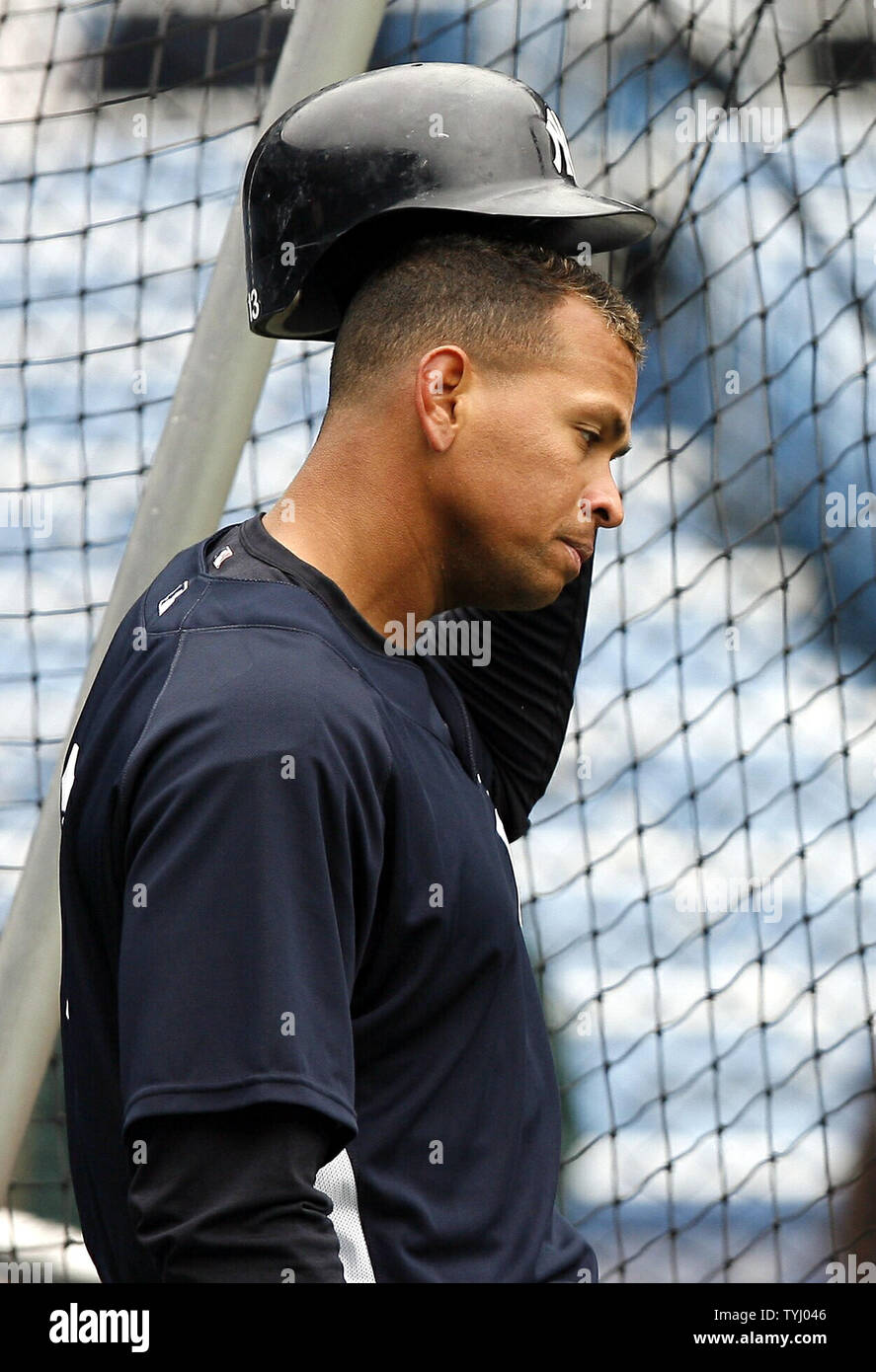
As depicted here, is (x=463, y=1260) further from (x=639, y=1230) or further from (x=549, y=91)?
(x=639, y=1230)

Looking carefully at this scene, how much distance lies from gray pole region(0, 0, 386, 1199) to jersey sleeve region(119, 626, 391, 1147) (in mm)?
777

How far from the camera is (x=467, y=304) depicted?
36.4 inches

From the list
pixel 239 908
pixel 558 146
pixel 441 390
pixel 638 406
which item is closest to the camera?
pixel 239 908

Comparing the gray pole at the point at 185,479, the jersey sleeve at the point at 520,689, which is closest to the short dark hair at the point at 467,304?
the jersey sleeve at the point at 520,689

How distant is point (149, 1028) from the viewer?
2.32ft

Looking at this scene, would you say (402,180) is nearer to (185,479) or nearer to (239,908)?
(239,908)

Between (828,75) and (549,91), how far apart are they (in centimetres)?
61

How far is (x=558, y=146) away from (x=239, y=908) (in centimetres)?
59

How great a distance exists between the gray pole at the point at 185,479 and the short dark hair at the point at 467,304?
1.91 ft

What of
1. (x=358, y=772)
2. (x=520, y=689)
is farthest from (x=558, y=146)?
(x=358, y=772)

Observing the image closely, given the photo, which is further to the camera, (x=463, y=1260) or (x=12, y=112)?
(x=12, y=112)

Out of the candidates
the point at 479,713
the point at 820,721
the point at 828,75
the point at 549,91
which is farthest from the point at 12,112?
the point at 820,721

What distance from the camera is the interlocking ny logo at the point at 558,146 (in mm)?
1017

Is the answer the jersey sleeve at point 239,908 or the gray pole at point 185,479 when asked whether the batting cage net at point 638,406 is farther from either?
the jersey sleeve at point 239,908
